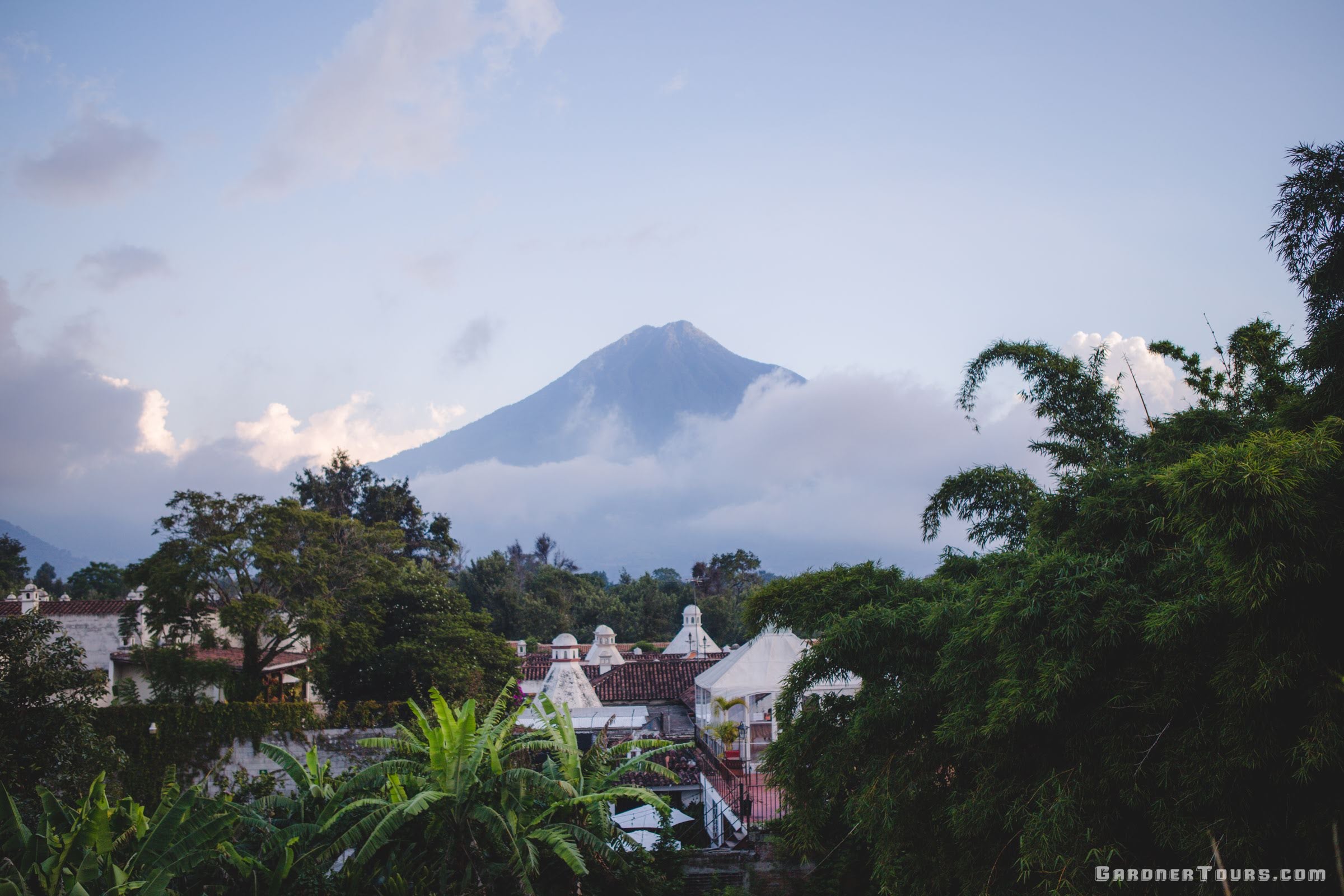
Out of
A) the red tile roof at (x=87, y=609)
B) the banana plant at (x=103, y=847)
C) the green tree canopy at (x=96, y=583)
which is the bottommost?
the banana plant at (x=103, y=847)

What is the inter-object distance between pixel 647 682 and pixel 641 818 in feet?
40.0

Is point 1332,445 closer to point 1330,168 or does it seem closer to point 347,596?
point 1330,168

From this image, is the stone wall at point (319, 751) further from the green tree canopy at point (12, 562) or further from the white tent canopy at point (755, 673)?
the green tree canopy at point (12, 562)

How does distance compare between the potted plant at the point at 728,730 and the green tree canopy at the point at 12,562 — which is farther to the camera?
the green tree canopy at the point at 12,562

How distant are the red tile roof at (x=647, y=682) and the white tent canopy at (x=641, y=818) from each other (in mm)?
11240

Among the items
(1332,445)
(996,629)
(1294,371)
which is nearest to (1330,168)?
(1294,371)

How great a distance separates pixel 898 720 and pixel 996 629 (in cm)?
192

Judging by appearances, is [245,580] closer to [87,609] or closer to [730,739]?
[87,609]

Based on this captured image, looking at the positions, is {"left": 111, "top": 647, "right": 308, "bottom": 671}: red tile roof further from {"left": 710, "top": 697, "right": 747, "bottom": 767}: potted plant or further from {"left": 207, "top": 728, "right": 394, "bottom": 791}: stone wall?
{"left": 710, "top": 697, "right": 747, "bottom": 767}: potted plant

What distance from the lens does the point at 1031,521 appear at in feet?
23.0

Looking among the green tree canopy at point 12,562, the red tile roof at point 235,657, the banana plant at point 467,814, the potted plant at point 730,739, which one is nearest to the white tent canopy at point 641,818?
the potted plant at point 730,739

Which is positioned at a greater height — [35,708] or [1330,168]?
[1330,168]

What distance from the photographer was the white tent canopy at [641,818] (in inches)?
487

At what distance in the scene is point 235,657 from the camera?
2300 cm
